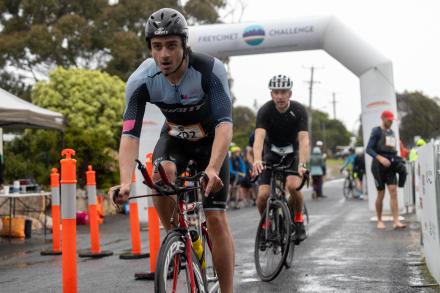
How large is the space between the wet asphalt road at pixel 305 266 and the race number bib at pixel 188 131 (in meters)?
2.17

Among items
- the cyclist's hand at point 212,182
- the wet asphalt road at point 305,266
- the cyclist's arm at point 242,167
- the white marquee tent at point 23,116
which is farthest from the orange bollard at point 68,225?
the cyclist's arm at point 242,167

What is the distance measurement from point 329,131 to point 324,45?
11639cm

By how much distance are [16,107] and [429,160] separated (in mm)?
8018

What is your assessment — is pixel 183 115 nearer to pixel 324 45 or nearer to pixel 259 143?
pixel 259 143

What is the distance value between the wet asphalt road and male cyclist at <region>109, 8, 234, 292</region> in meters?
1.97

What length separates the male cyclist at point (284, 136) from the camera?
7.68m

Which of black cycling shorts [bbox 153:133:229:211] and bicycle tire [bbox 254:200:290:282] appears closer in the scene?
black cycling shorts [bbox 153:133:229:211]

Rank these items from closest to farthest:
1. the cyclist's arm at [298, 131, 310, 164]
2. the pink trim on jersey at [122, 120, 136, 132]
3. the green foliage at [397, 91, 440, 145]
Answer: the pink trim on jersey at [122, 120, 136, 132] → the cyclist's arm at [298, 131, 310, 164] → the green foliage at [397, 91, 440, 145]

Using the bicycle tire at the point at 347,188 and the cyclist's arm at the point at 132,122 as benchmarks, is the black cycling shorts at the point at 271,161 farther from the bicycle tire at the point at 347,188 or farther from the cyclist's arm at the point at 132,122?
the bicycle tire at the point at 347,188

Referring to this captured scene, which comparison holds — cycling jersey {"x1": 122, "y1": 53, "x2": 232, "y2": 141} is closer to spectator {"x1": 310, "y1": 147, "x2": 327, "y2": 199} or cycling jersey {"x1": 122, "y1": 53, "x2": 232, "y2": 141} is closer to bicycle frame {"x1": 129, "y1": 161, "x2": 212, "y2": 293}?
bicycle frame {"x1": 129, "y1": 161, "x2": 212, "y2": 293}

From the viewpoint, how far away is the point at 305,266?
25.7 feet

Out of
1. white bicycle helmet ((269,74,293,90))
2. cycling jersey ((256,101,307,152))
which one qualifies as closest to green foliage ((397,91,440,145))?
cycling jersey ((256,101,307,152))

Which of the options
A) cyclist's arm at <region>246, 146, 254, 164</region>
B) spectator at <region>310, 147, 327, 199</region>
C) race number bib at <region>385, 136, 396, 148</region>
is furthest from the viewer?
spectator at <region>310, 147, 327, 199</region>

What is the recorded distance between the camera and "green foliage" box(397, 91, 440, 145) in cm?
5581
